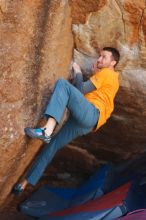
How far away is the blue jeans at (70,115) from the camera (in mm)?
4047

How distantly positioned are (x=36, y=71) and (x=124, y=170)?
2.21m

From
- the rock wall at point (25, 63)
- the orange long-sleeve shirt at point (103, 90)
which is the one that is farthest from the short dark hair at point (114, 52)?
the rock wall at point (25, 63)

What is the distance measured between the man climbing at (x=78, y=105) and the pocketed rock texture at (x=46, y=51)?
0.11 meters

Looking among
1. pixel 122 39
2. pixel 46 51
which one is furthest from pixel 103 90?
pixel 46 51

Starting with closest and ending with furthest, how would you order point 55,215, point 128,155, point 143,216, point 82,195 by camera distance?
point 143,216 < point 55,215 < point 82,195 < point 128,155

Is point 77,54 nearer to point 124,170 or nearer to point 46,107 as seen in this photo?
point 46,107

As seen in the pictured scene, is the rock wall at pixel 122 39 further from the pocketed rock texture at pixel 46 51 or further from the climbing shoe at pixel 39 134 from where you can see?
the climbing shoe at pixel 39 134

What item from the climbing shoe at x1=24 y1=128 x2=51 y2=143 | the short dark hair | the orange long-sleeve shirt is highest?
the short dark hair

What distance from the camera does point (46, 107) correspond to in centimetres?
431

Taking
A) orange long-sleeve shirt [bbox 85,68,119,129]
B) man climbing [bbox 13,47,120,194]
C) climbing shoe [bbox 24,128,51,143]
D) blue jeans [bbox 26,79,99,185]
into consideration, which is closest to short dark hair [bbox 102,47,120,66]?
man climbing [bbox 13,47,120,194]

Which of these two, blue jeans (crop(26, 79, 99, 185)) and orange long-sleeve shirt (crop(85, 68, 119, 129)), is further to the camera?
orange long-sleeve shirt (crop(85, 68, 119, 129))

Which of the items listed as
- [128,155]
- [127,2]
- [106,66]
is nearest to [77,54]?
[106,66]

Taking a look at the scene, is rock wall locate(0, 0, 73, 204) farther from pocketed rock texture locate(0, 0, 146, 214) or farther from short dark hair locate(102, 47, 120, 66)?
short dark hair locate(102, 47, 120, 66)

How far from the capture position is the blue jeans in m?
4.05
